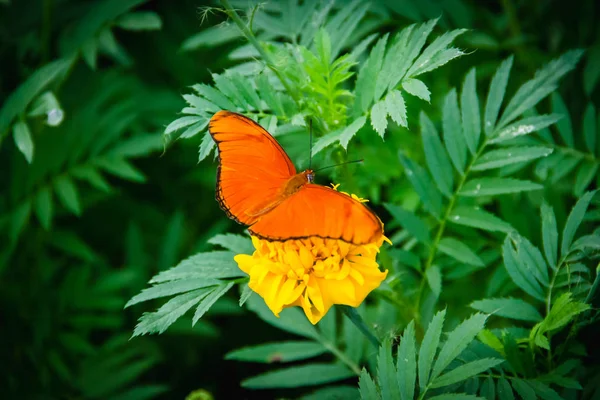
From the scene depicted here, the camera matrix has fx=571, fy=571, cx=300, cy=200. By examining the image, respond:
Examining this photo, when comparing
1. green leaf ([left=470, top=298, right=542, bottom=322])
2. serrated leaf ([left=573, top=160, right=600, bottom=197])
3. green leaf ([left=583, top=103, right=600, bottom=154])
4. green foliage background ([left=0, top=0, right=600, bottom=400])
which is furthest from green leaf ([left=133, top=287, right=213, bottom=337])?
green leaf ([left=583, top=103, right=600, bottom=154])

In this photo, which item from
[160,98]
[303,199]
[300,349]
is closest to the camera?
[303,199]

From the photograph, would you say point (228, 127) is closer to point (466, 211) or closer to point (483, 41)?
point (466, 211)

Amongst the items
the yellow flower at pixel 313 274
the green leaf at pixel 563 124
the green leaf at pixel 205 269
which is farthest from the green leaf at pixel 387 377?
the green leaf at pixel 563 124

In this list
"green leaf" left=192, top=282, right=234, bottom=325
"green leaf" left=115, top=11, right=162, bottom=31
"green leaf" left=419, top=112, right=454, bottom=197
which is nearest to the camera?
"green leaf" left=192, top=282, right=234, bottom=325

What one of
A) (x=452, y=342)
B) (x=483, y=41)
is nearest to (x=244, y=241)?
(x=452, y=342)

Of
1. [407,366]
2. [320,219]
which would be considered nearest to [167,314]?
[320,219]

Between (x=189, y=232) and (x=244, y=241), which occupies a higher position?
(x=244, y=241)

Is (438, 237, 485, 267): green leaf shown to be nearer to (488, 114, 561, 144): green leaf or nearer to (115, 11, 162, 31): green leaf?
(488, 114, 561, 144): green leaf
